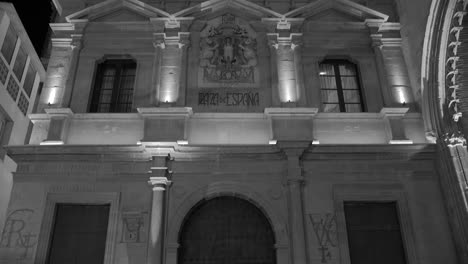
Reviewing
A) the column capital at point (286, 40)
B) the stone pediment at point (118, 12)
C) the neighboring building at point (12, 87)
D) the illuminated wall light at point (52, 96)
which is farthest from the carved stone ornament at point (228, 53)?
the neighboring building at point (12, 87)

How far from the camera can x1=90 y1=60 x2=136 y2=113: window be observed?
541 inches

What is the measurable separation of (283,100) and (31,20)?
1158 centimetres

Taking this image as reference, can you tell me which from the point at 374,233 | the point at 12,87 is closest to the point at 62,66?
the point at 12,87

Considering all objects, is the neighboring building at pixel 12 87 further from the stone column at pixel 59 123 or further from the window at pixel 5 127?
the stone column at pixel 59 123

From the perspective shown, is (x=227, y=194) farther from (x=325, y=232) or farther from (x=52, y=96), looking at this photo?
(x=52, y=96)

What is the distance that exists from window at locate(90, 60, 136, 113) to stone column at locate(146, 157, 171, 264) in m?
2.57

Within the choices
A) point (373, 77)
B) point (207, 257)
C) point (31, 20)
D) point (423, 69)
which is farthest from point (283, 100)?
point (31, 20)

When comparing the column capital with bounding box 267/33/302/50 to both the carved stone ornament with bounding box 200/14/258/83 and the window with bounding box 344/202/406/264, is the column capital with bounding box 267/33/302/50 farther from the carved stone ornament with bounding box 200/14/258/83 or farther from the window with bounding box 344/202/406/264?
the window with bounding box 344/202/406/264

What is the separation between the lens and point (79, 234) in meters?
11.7

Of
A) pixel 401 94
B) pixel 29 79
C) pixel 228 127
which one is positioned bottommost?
pixel 228 127

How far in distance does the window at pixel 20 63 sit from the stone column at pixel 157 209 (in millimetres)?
8505

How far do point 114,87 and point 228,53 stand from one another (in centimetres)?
364

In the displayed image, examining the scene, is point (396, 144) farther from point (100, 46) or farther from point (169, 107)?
point (100, 46)

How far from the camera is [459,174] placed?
38.0ft
